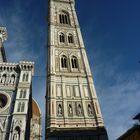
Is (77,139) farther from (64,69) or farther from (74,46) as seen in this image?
(74,46)

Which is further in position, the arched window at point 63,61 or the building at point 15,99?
the arched window at point 63,61

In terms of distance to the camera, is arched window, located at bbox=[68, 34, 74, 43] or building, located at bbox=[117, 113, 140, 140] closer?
building, located at bbox=[117, 113, 140, 140]

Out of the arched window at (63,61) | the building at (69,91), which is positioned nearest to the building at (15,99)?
the building at (69,91)

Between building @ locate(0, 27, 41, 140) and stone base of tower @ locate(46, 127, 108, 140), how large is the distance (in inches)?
109

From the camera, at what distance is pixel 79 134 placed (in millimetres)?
18203

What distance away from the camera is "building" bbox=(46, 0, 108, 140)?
18.5 meters

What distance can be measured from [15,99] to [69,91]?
5.75 m

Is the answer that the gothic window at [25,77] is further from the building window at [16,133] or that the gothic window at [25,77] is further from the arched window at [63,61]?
the building window at [16,133]

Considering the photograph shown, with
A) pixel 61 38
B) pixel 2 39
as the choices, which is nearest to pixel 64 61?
pixel 61 38

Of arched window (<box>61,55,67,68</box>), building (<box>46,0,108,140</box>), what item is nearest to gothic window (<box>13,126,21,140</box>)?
building (<box>46,0,108,140</box>)

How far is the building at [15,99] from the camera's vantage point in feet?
59.3

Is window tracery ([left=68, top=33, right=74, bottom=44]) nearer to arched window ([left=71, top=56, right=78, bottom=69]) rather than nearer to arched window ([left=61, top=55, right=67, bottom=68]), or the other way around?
arched window ([left=71, top=56, right=78, bottom=69])

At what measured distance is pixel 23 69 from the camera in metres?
23.3

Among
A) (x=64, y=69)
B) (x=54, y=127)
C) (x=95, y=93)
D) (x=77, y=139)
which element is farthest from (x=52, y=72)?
(x=77, y=139)
